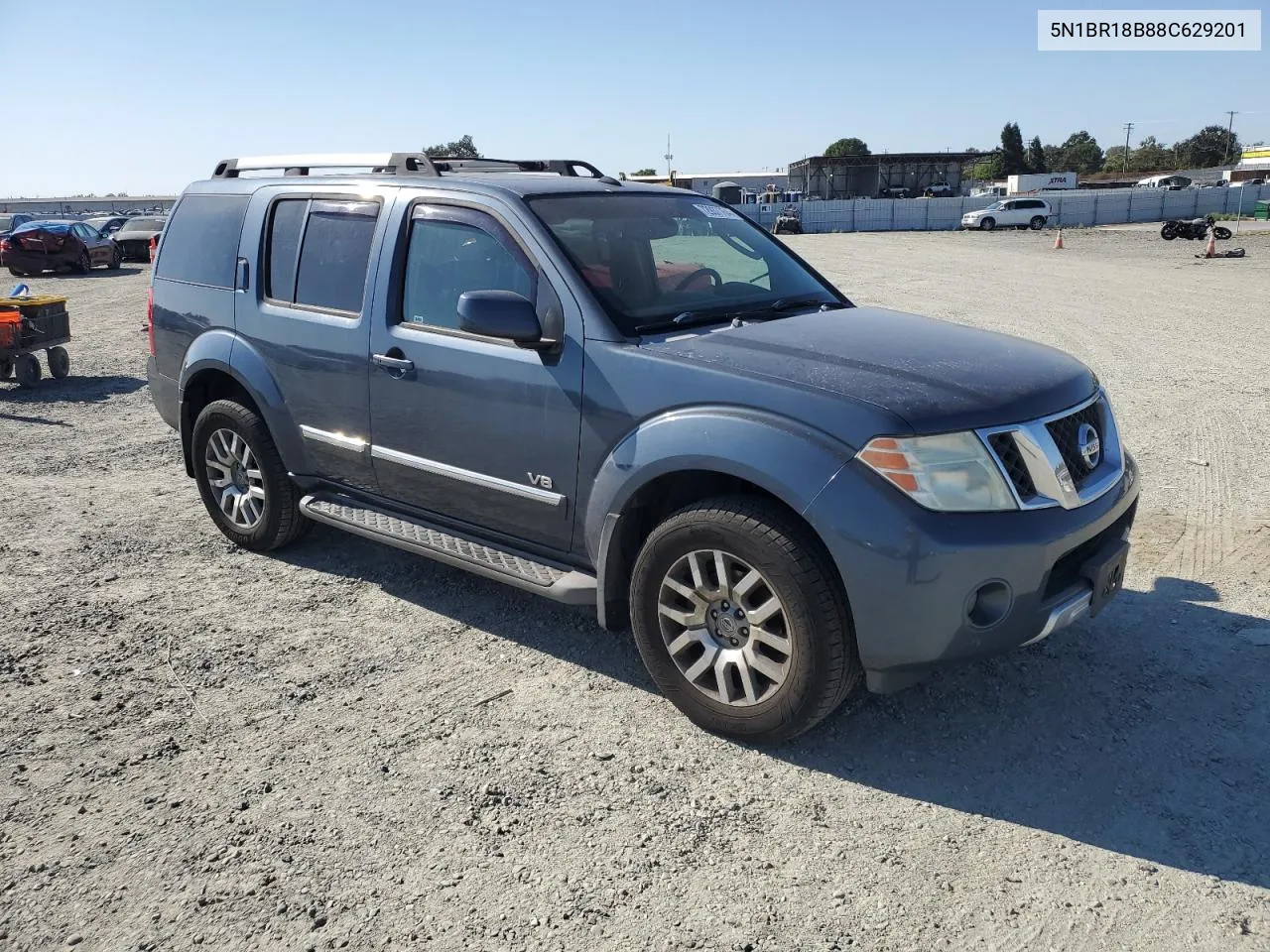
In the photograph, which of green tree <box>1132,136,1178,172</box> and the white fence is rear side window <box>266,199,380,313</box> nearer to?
the white fence

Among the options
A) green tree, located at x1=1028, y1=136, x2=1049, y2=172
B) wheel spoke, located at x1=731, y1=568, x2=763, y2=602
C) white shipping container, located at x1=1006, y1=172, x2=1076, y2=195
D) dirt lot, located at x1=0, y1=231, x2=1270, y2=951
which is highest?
green tree, located at x1=1028, y1=136, x2=1049, y2=172

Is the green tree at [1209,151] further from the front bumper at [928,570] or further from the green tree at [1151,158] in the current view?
the front bumper at [928,570]

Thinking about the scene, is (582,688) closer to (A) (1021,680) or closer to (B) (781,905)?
(B) (781,905)

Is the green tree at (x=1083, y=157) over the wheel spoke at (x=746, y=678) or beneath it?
over

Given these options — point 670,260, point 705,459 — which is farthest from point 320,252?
point 705,459

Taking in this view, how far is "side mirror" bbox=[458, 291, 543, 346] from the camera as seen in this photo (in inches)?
150

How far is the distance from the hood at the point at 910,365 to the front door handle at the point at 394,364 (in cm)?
119

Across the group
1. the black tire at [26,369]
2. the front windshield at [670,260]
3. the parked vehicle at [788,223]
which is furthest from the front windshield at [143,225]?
the front windshield at [670,260]

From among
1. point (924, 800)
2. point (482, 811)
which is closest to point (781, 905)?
point (924, 800)

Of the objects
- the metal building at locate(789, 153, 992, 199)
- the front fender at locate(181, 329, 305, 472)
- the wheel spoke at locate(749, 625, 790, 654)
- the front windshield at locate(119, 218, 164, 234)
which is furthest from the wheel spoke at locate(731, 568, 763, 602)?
the metal building at locate(789, 153, 992, 199)

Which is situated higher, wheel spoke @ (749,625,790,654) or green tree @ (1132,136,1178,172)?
green tree @ (1132,136,1178,172)

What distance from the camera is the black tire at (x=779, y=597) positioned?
3.29 metres

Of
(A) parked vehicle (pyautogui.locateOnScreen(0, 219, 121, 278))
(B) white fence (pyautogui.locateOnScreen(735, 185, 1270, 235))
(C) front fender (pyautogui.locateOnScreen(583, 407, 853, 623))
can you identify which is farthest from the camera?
(B) white fence (pyautogui.locateOnScreen(735, 185, 1270, 235))

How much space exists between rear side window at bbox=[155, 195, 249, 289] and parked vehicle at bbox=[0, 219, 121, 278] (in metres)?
24.3
